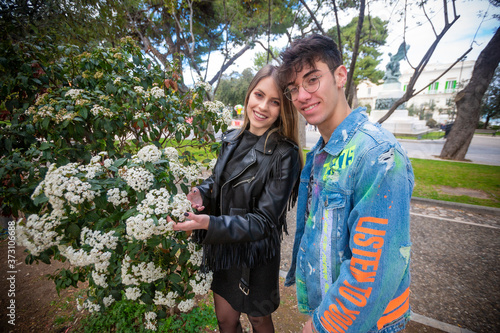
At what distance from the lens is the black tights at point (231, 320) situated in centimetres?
176

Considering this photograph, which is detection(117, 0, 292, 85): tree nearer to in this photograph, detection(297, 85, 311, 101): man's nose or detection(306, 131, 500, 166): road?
detection(297, 85, 311, 101): man's nose

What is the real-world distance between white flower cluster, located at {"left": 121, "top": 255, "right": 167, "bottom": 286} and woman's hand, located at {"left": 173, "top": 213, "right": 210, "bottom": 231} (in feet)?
1.93

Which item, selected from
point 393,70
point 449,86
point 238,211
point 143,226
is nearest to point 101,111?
point 143,226

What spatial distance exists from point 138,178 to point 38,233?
2.03ft

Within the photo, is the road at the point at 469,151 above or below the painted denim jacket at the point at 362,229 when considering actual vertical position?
below

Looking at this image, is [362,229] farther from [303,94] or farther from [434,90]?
[434,90]

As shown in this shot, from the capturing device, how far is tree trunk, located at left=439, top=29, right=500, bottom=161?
927 cm

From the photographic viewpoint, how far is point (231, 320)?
6.12 ft

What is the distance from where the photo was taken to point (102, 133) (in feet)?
6.21

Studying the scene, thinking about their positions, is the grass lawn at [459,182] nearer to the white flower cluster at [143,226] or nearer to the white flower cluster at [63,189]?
the white flower cluster at [143,226]

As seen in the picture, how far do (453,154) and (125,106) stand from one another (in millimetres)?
14488

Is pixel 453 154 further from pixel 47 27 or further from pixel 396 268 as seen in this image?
pixel 47 27

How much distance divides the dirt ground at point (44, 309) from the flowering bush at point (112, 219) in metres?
1.28

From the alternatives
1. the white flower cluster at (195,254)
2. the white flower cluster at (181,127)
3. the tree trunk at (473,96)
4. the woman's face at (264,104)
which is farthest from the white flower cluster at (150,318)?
the tree trunk at (473,96)
